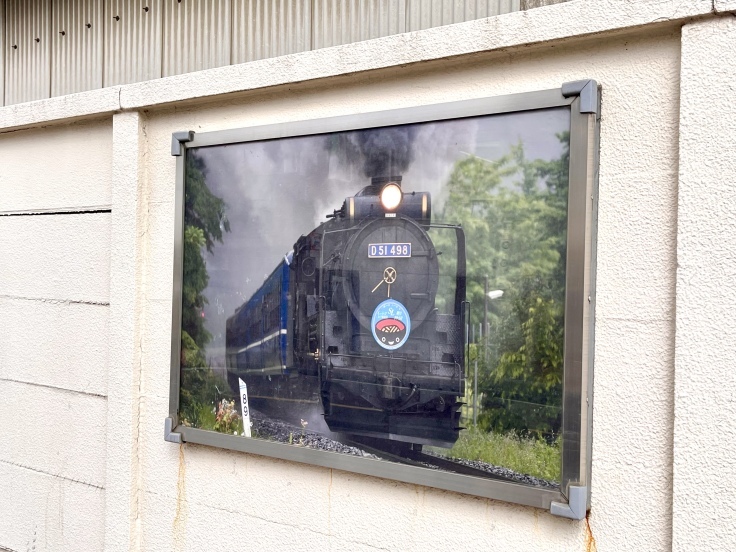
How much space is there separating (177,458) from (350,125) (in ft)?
6.82

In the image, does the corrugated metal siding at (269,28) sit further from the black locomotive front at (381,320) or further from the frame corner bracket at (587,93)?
the frame corner bracket at (587,93)

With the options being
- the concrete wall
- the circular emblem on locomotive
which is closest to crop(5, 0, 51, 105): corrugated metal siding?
the concrete wall

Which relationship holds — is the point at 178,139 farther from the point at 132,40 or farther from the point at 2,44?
the point at 2,44

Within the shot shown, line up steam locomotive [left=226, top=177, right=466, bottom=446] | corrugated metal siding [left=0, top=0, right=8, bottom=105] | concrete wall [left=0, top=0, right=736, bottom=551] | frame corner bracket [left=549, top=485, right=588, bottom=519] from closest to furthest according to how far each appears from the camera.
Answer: concrete wall [left=0, top=0, right=736, bottom=551], frame corner bracket [left=549, top=485, right=588, bottom=519], steam locomotive [left=226, top=177, right=466, bottom=446], corrugated metal siding [left=0, top=0, right=8, bottom=105]

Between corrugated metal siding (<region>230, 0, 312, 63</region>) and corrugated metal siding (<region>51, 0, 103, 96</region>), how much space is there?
1188 mm

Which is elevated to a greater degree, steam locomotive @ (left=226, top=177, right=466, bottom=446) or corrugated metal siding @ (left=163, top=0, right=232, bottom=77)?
corrugated metal siding @ (left=163, top=0, right=232, bottom=77)

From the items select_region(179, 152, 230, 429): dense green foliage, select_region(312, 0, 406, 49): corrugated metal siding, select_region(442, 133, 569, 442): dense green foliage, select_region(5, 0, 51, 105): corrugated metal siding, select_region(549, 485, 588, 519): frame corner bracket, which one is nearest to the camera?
select_region(549, 485, 588, 519): frame corner bracket

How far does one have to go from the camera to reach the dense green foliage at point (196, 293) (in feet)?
12.1

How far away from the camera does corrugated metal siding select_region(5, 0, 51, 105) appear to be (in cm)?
473

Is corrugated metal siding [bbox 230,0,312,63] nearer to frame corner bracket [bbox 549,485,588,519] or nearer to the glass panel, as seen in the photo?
the glass panel

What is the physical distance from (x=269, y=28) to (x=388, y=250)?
1.49 m

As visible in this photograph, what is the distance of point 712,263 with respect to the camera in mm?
2385

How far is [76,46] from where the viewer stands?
179 inches

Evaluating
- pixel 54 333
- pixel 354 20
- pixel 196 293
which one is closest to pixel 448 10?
pixel 354 20
